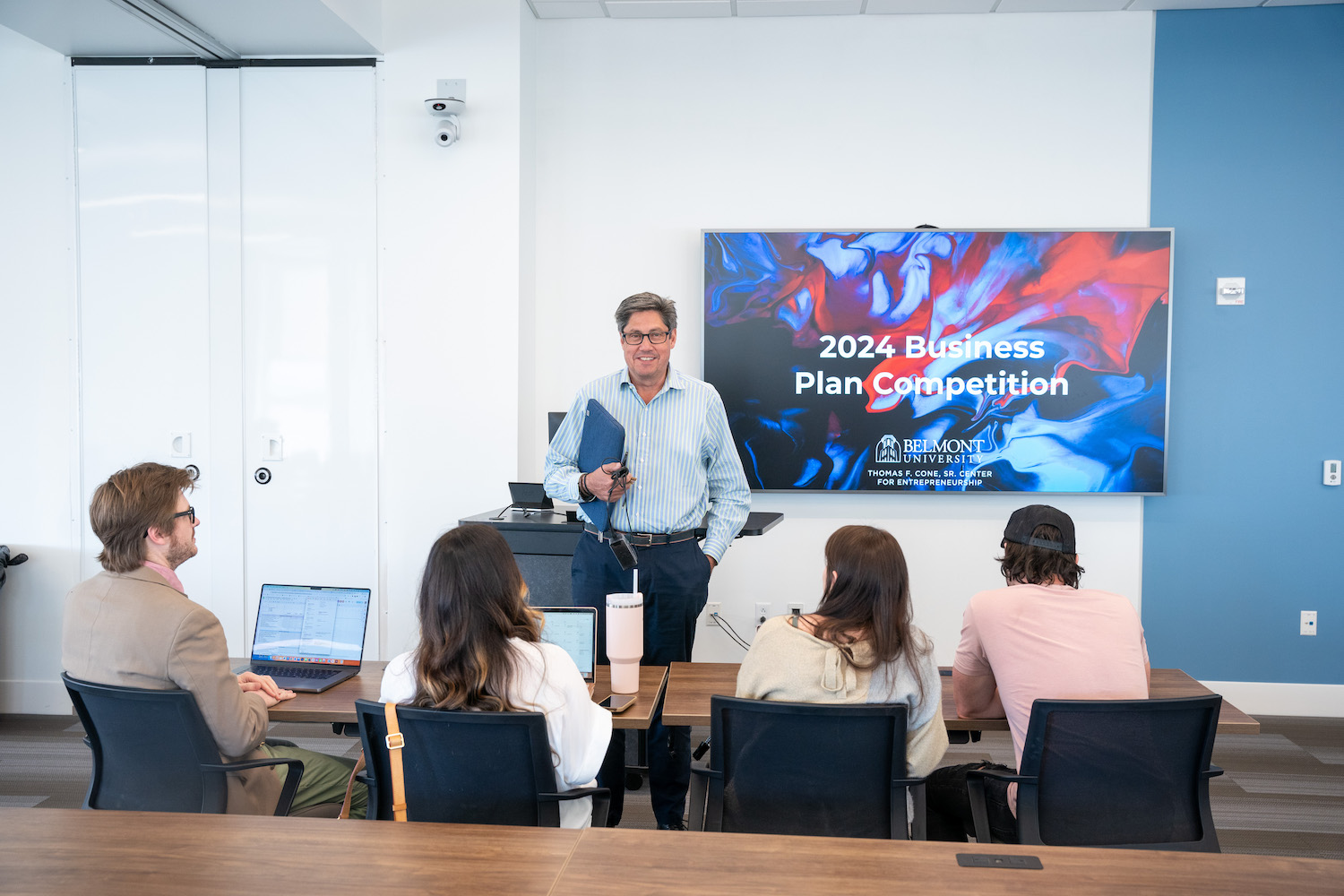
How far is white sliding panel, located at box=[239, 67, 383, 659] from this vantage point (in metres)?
4.09

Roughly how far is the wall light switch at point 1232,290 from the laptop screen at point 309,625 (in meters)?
3.99

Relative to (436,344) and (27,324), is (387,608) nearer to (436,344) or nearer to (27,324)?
(436,344)

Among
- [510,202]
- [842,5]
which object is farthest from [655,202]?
[842,5]

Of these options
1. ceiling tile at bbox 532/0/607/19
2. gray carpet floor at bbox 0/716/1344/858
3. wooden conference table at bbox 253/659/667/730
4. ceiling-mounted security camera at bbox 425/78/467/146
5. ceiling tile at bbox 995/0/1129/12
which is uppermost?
ceiling tile at bbox 532/0/607/19

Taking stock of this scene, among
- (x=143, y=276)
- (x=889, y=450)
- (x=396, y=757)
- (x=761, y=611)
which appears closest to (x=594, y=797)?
(x=396, y=757)

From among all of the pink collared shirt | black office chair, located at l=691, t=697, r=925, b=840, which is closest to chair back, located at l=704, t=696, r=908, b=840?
black office chair, located at l=691, t=697, r=925, b=840

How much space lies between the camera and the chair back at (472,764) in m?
1.59

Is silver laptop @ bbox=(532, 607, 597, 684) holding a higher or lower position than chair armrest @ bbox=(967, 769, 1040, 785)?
higher

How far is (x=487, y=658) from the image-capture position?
1.64 metres

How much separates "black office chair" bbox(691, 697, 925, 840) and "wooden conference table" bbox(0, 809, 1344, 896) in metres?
0.38

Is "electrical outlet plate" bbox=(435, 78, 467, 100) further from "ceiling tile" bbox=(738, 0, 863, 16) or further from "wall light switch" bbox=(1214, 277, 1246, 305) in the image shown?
"wall light switch" bbox=(1214, 277, 1246, 305)

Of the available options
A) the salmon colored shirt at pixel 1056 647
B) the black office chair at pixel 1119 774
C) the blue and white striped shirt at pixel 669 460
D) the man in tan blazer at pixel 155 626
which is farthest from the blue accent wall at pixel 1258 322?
the man in tan blazer at pixel 155 626

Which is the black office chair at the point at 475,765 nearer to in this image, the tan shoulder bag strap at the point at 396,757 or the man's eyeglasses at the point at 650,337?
the tan shoulder bag strap at the point at 396,757

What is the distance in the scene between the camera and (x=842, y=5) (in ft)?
13.4
